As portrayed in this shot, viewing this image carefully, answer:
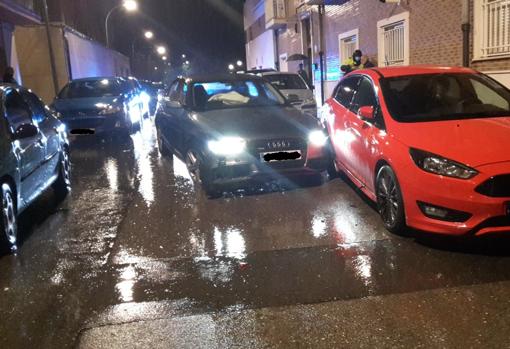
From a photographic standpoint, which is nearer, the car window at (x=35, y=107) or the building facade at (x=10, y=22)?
the car window at (x=35, y=107)

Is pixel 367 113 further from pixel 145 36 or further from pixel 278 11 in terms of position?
pixel 145 36

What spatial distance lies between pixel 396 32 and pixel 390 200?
9703 millimetres


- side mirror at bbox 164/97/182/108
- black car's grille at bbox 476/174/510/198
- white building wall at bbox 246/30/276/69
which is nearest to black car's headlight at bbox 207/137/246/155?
side mirror at bbox 164/97/182/108

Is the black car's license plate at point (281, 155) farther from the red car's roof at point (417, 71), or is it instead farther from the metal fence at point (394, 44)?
the metal fence at point (394, 44)

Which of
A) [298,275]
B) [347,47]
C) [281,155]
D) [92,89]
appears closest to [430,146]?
[298,275]

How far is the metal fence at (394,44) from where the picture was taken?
43.9 ft

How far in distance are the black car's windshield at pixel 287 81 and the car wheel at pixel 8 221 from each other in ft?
28.5

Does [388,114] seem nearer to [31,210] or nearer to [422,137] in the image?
[422,137]

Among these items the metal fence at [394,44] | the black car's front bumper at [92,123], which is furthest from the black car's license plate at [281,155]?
the metal fence at [394,44]

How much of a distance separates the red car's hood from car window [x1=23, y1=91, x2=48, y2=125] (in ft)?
14.2

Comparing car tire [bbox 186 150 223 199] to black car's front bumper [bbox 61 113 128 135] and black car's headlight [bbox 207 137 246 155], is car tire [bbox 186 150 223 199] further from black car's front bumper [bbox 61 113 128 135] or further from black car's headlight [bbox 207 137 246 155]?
black car's front bumper [bbox 61 113 128 135]

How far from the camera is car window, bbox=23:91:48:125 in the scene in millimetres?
6541

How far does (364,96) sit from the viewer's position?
20.7 feet

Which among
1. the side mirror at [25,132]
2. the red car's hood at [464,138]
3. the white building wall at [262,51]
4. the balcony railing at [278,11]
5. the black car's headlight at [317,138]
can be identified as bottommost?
the black car's headlight at [317,138]
